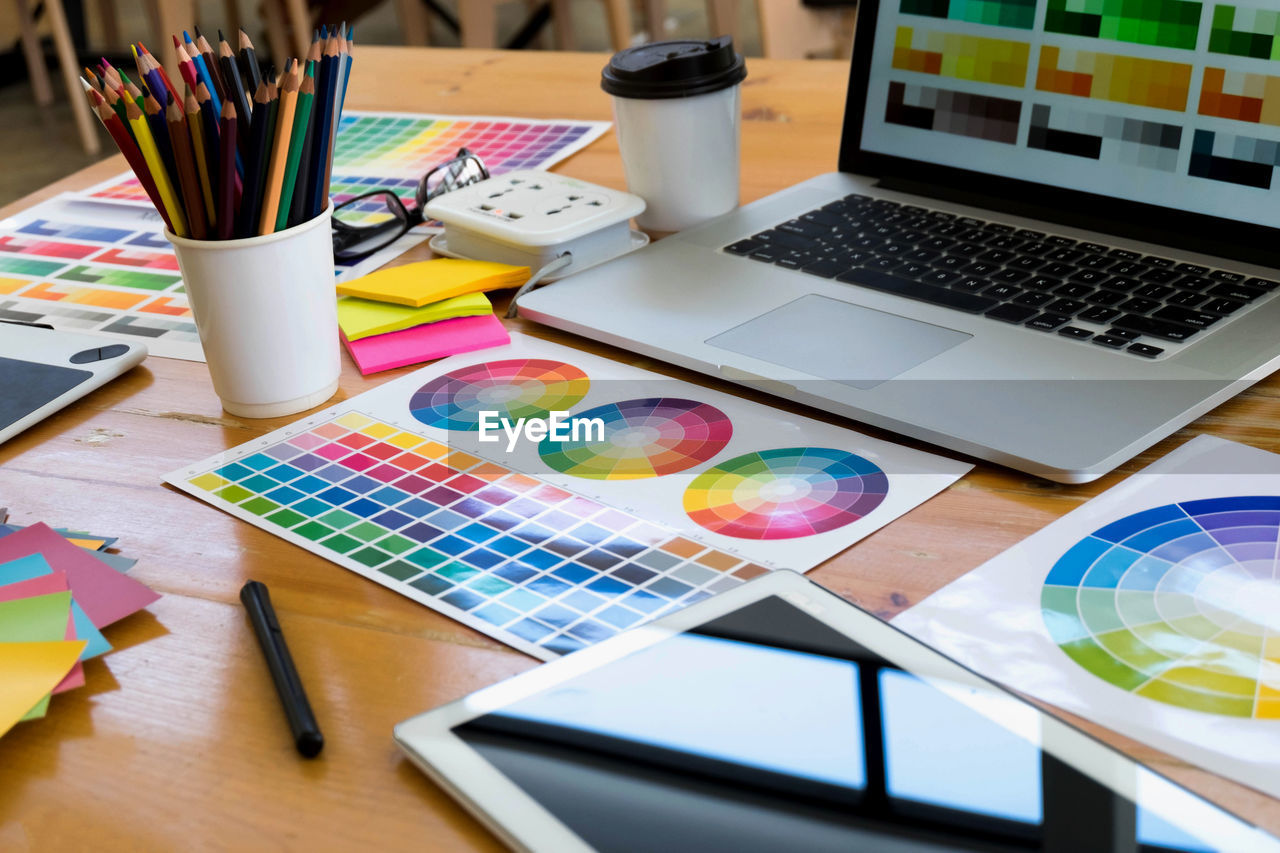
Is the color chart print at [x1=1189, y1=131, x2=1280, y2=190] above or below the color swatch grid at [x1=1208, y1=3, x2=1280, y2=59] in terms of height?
below

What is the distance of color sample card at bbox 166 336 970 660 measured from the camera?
20.3 inches

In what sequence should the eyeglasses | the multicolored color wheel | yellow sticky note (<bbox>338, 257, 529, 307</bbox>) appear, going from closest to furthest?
the multicolored color wheel → yellow sticky note (<bbox>338, 257, 529, 307</bbox>) → the eyeglasses

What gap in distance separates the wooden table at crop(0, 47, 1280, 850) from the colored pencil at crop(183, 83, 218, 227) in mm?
130

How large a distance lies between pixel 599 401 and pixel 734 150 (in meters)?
0.32

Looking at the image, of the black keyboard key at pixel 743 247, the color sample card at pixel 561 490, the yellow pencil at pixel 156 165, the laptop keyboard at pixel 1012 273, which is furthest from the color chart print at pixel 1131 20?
the yellow pencil at pixel 156 165

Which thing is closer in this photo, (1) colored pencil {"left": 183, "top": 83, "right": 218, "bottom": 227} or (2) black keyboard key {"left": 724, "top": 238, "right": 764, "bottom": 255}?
(1) colored pencil {"left": 183, "top": 83, "right": 218, "bottom": 227}

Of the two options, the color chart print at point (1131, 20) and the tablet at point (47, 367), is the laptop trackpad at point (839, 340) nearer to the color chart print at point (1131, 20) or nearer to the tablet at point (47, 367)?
the color chart print at point (1131, 20)

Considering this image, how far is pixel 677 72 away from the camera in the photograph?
0.87 metres

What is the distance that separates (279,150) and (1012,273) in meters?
0.44

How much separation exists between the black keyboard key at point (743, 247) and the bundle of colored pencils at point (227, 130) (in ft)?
0.96

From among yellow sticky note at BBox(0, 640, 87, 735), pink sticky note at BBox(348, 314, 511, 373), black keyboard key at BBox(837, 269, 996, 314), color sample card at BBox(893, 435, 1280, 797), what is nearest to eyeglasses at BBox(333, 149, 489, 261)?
pink sticky note at BBox(348, 314, 511, 373)

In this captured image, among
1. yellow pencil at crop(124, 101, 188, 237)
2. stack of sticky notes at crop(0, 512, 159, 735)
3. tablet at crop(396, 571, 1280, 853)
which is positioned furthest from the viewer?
yellow pencil at crop(124, 101, 188, 237)

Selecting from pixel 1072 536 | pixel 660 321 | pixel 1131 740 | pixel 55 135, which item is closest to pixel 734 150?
pixel 660 321

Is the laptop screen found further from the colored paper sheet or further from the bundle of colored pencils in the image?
the bundle of colored pencils
